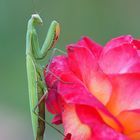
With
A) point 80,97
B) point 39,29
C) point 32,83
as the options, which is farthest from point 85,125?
point 39,29

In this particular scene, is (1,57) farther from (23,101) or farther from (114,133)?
(114,133)

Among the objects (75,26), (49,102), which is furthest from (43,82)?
(75,26)

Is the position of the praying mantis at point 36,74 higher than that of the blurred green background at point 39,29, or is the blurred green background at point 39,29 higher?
the praying mantis at point 36,74

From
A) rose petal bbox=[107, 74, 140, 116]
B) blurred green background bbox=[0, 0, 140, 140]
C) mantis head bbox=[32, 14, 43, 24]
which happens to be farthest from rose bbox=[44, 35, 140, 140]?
blurred green background bbox=[0, 0, 140, 140]

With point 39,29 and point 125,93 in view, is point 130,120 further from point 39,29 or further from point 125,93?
point 39,29

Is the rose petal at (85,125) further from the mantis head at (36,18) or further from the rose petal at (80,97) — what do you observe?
the mantis head at (36,18)

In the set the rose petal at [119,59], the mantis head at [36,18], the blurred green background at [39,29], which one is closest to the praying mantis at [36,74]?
the mantis head at [36,18]
